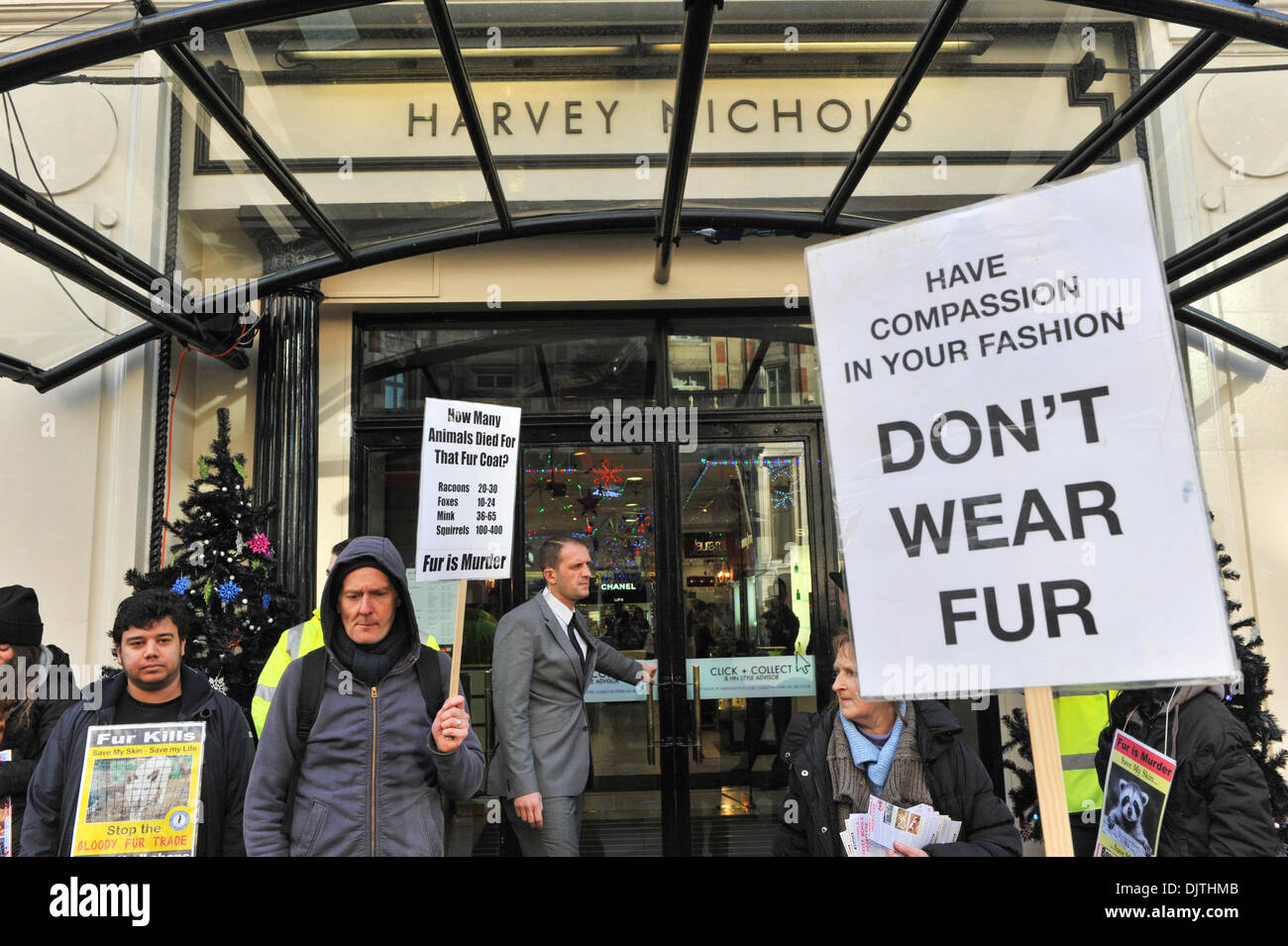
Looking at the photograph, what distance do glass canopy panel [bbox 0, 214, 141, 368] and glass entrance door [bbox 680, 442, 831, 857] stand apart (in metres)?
3.86

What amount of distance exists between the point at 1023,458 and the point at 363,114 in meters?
3.92

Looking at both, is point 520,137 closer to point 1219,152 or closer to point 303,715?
Answer: point 303,715

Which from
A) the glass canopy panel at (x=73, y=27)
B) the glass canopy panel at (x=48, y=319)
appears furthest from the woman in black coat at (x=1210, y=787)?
the glass canopy panel at (x=48, y=319)

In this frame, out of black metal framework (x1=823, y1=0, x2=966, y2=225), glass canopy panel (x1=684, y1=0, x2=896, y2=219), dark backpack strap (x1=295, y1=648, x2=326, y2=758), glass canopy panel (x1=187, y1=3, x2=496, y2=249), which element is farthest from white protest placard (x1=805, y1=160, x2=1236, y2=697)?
glass canopy panel (x1=187, y1=3, x2=496, y2=249)

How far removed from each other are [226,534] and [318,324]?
1.68 metres

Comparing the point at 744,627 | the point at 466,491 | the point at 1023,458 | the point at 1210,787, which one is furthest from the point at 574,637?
the point at 1023,458

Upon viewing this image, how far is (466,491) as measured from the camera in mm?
3508

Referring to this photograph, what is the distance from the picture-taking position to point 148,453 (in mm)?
5797

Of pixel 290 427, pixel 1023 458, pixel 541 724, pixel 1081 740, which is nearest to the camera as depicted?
pixel 1023 458

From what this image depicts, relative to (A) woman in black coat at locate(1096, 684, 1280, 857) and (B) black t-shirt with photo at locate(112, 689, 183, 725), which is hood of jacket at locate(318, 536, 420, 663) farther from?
(A) woman in black coat at locate(1096, 684, 1280, 857)

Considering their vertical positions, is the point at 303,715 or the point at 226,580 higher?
the point at 226,580

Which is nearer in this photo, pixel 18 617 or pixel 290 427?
pixel 18 617
